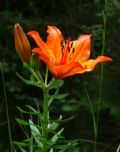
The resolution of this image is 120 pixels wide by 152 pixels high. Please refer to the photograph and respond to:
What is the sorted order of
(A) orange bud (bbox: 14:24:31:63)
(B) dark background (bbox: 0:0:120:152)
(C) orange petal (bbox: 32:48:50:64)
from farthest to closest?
(B) dark background (bbox: 0:0:120:152) → (A) orange bud (bbox: 14:24:31:63) → (C) orange petal (bbox: 32:48:50:64)

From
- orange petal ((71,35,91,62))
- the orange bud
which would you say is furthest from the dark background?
the orange bud

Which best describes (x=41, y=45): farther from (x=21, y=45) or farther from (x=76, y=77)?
(x=76, y=77)

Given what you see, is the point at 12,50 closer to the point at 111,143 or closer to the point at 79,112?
the point at 79,112

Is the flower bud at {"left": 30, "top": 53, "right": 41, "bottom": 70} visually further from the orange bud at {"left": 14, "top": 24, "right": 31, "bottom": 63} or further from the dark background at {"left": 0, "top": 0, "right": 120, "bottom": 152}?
the dark background at {"left": 0, "top": 0, "right": 120, "bottom": 152}

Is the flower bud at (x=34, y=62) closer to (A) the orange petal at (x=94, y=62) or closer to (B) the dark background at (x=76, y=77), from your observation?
(A) the orange petal at (x=94, y=62)

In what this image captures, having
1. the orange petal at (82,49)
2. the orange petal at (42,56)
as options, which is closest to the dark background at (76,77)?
the orange petal at (82,49)

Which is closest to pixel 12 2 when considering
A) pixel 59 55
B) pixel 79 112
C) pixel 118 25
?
pixel 118 25

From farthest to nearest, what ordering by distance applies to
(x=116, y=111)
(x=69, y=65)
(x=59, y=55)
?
(x=116, y=111), (x=59, y=55), (x=69, y=65)
